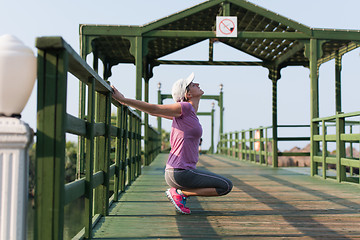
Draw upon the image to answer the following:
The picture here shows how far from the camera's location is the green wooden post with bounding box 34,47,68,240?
204 cm

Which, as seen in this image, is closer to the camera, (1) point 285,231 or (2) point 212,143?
(1) point 285,231

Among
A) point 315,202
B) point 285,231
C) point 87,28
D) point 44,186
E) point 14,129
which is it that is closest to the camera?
point 14,129

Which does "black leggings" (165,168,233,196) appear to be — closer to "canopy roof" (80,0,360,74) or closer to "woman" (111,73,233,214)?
"woman" (111,73,233,214)

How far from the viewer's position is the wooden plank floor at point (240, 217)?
3.14m

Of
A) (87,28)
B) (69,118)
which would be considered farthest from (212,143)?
(69,118)

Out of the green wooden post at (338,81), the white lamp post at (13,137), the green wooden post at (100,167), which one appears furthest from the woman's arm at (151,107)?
the green wooden post at (338,81)

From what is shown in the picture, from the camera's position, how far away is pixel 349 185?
6895mm

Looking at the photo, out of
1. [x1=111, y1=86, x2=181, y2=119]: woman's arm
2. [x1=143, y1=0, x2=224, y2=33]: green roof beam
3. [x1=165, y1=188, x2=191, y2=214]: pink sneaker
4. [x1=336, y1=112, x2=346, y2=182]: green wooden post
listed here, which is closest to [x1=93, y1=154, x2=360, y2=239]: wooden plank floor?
[x1=165, y1=188, x2=191, y2=214]: pink sneaker

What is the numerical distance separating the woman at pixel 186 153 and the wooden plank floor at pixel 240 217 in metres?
0.24

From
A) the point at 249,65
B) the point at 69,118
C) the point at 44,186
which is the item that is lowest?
the point at 44,186

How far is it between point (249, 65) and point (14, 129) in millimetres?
11373

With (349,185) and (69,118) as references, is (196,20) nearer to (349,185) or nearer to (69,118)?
(349,185)

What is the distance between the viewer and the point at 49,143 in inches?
80.5

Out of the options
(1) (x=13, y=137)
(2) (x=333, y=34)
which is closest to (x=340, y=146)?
(2) (x=333, y=34)
